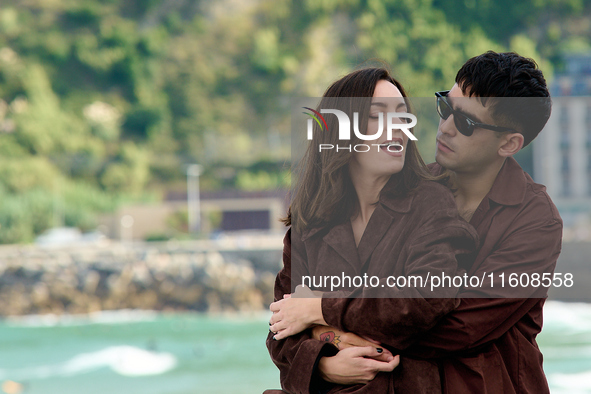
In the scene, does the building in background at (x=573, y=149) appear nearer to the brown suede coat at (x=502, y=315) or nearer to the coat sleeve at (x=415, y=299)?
the brown suede coat at (x=502, y=315)

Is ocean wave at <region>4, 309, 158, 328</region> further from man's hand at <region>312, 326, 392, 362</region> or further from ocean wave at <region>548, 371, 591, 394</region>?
man's hand at <region>312, 326, 392, 362</region>

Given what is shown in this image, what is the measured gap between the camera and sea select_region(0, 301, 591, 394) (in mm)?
13539

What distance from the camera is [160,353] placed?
16.6 metres

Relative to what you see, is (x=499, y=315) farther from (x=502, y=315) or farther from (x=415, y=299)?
(x=415, y=299)

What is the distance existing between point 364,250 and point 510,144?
0.45 meters

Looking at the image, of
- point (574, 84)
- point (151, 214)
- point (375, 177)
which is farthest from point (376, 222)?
point (574, 84)

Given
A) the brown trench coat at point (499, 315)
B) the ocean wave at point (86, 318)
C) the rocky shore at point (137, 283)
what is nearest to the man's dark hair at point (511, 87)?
the brown trench coat at point (499, 315)

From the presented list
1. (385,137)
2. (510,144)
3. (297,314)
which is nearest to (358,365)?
(297,314)

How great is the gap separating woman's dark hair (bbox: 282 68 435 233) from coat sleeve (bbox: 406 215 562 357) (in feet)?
0.88

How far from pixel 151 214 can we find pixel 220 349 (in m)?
12.4

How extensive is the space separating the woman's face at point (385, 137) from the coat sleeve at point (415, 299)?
180 mm

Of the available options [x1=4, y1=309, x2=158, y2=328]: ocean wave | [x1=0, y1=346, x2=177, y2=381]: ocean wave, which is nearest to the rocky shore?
[x1=4, y1=309, x2=158, y2=328]: ocean wave

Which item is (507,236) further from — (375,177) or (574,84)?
(574,84)

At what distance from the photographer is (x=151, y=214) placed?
27453 mm
